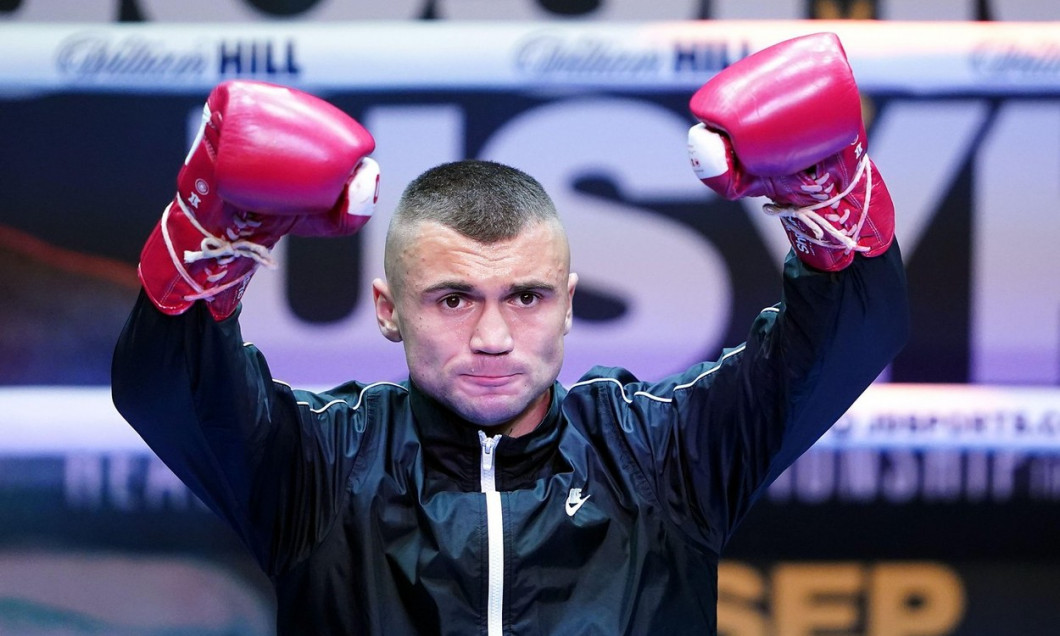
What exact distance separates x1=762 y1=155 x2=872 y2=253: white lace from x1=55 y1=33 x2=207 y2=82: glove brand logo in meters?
1.44

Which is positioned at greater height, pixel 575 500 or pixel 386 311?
pixel 386 311

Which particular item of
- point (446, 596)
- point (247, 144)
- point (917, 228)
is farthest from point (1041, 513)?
point (247, 144)

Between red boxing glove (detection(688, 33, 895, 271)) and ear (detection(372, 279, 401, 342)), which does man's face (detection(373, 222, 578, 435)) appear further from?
red boxing glove (detection(688, 33, 895, 271))

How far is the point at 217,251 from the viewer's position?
1.21 metres

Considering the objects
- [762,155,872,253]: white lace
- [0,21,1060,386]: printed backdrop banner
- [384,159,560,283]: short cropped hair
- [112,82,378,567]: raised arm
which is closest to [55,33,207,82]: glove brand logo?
[0,21,1060,386]: printed backdrop banner

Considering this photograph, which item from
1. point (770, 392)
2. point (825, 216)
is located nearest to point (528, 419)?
point (770, 392)

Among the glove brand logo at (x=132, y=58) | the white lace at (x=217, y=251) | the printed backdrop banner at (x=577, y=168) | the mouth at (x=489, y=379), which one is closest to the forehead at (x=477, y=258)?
the mouth at (x=489, y=379)

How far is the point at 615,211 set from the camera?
2.32m

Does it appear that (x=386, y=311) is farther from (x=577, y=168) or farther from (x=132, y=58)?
(x=132, y=58)

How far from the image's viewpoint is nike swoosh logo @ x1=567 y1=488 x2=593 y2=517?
55.8 inches

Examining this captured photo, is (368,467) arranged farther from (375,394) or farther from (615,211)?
(615,211)

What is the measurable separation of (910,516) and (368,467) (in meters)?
1.35

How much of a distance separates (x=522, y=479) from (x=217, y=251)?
1.61 feet

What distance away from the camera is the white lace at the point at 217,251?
47.5 inches
